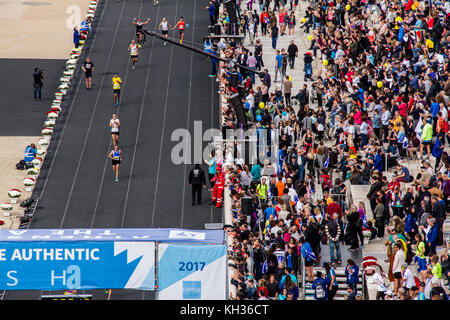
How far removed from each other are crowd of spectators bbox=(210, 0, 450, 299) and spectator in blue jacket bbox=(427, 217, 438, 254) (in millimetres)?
29

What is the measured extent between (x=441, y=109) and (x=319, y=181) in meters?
4.26

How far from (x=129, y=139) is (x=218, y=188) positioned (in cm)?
730

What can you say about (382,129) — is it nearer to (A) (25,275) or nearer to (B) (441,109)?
(B) (441,109)

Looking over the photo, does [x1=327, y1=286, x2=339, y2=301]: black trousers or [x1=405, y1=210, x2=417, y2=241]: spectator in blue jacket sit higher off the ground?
[x1=405, y1=210, x2=417, y2=241]: spectator in blue jacket

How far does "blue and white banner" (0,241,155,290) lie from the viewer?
1842 cm

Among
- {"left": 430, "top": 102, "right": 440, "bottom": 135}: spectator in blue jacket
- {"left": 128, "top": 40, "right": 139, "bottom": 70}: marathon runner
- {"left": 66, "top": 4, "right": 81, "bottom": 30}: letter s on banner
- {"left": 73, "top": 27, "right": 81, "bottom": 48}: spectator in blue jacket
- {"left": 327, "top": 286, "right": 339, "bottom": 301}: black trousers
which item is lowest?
{"left": 327, "top": 286, "right": 339, "bottom": 301}: black trousers

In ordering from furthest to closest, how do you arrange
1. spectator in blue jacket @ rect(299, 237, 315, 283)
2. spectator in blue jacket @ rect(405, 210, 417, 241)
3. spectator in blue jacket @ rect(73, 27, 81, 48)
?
spectator in blue jacket @ rect(73, 27, 81, 48), spectator in blue jacket @ rect(405, 210, 417, 241), spectator in blue jacket @ rect(299, 237, 315, 283)

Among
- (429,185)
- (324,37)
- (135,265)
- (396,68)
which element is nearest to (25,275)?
(135,265)

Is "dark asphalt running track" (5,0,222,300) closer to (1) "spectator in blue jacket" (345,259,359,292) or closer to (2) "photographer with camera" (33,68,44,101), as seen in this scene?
(2) "photographer with camera" (33,68,44,101)

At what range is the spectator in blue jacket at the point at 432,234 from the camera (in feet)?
70.2

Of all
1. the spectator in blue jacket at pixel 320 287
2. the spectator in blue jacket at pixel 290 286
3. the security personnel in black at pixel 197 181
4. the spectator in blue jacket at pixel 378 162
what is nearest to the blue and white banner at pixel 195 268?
the spectator in blue jacket at pixel 290 286

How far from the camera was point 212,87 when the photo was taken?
40.1m

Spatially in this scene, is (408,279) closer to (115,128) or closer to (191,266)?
(191,266)

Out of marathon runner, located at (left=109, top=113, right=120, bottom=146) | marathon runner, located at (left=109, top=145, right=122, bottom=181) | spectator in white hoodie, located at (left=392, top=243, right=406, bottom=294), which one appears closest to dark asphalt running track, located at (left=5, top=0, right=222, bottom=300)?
marathon runner, located at (left=109, top=145, right=122, bottom=181)
